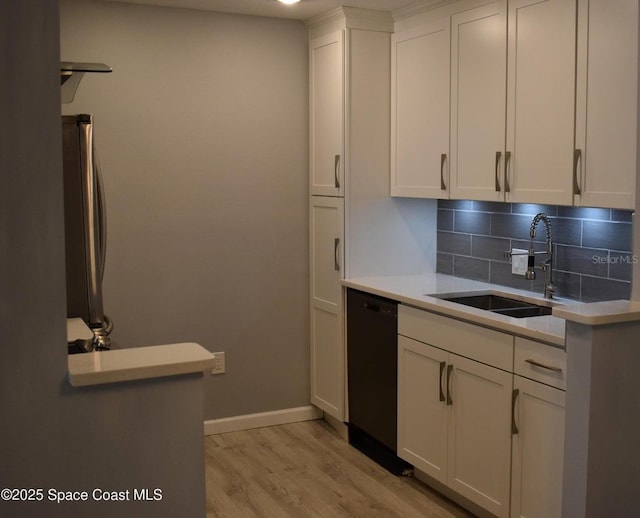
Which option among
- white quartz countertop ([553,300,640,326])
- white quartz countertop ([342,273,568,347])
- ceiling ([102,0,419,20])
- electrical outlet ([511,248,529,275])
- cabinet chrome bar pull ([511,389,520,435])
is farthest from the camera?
ceiling ([102,0,419,20])

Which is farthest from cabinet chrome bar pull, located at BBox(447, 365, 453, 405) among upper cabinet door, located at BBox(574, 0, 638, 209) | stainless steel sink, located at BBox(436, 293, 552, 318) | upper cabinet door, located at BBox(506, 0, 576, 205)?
upper cabinet door, located at BBox(574, 0, 638, 209)

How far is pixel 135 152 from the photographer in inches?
165

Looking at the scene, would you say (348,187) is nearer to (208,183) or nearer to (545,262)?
(208,183)

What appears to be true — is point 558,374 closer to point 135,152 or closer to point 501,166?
point 501,166

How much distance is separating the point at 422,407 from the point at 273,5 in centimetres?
214

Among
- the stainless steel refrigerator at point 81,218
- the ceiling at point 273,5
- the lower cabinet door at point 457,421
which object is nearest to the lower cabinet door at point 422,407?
the lower cabinet door at point 457,421

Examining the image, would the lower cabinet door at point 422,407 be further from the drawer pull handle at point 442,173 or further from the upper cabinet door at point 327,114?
the upper cabinet door at point 327,114

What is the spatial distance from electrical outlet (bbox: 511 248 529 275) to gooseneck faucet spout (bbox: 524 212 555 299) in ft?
0.44

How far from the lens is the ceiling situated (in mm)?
4020

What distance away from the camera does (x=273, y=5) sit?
4121 mm

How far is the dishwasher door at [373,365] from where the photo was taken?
391 cm

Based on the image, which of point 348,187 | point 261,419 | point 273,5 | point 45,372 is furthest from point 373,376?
point 45,372

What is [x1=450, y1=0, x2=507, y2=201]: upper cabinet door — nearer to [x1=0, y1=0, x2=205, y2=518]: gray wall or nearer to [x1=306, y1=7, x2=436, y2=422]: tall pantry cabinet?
[x1=306, y1=7, x2=436, y2=422]: tall pantry cabinet

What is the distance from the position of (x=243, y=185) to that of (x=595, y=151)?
2054 millimetres
